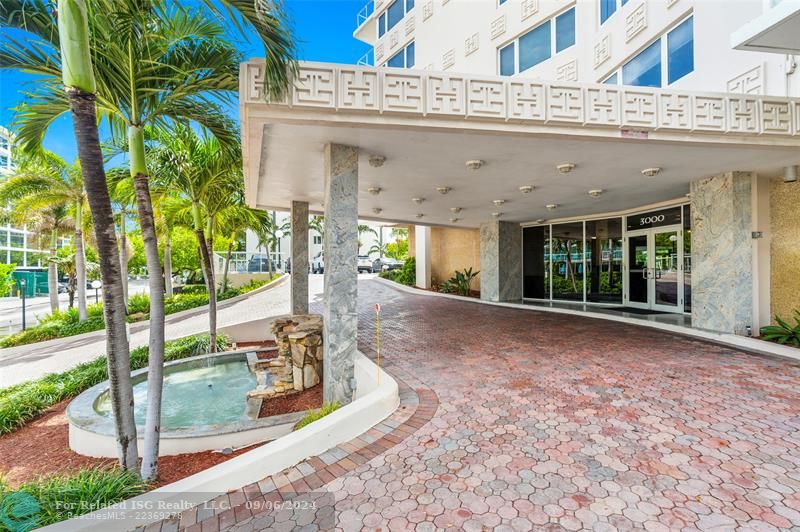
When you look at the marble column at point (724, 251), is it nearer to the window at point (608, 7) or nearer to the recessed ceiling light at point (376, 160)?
the window at point (608, 7)

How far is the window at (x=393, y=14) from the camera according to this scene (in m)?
18.7

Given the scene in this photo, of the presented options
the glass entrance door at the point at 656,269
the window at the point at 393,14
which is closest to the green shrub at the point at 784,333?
the glass entrance door at the point at 656,269

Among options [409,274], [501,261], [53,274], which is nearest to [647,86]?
[501,261]

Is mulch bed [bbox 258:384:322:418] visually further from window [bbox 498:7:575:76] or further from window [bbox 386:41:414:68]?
window [bbox 386:41:414:68]

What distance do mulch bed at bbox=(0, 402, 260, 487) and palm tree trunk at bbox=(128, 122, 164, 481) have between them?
322mm

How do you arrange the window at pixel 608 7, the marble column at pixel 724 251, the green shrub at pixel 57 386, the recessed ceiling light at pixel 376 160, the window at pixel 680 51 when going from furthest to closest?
the window at pixel 608 7
the window at pixel 680 51
the marble column at pixel 724 251
the green shrub at pixel 57 386
the recessed ceiling light at pixel 376 160

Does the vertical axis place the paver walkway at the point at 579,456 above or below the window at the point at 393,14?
below

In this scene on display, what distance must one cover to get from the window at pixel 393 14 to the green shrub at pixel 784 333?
18942 mm

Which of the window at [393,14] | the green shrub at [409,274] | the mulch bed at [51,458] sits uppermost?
the window at [393,14]

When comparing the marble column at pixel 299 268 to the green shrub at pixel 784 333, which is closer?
the green shrub at pixel 784 333

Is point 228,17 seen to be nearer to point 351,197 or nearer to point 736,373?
point 351,197

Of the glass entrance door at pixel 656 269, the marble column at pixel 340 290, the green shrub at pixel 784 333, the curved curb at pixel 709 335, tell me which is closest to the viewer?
the marble column at pixel 340 290

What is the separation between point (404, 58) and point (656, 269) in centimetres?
1503

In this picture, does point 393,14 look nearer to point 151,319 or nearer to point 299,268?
point 299,268
